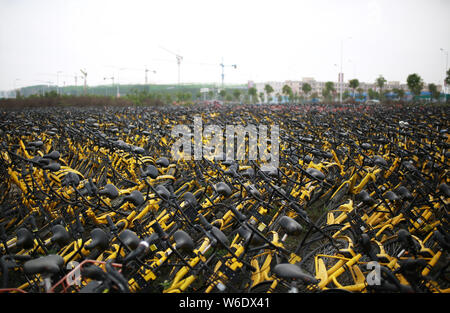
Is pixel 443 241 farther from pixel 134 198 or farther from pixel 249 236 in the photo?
pixel 134 198

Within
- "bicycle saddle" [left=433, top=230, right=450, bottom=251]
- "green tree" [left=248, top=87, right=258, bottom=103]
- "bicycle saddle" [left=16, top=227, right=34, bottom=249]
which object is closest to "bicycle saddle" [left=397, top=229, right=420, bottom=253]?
"bicycle saddle" [left=433, top=230, right=450, bottom=251]

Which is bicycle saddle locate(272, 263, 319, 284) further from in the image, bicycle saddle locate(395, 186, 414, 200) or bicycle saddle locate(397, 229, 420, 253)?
→ bicycle saddle locate(395, 186, 414, 200)

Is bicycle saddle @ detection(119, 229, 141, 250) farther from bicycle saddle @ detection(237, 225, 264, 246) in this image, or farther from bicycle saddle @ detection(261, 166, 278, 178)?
bicycle saddle @ detection(261, 166, 278, 178)

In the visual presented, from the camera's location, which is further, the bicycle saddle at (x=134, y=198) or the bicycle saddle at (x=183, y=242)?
the bicycle saddle at (x=134, y=198)

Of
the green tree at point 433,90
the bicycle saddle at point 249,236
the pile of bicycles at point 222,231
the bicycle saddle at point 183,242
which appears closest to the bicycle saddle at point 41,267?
the pile of bicycles at point 222,231

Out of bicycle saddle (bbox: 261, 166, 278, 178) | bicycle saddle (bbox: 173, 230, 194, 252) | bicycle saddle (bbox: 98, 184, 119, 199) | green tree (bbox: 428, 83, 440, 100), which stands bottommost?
bicycle saddle (bbox: 173, 230, 194, 252)

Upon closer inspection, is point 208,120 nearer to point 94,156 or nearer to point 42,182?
point 94,156

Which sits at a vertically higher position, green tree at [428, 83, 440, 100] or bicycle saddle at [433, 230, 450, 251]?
green tree at [428, 83, 440, 100]

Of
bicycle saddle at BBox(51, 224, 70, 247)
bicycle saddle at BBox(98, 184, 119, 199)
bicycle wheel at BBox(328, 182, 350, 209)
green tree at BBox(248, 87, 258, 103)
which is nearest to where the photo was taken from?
bicycle saddle at BBox(51, 224, 70, 247)

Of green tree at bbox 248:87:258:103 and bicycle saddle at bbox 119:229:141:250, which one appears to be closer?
bicycle saddle at bbox 119:229:141:250

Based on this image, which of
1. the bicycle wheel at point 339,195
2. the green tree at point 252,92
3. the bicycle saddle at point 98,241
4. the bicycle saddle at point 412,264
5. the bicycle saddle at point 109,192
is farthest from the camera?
the green tree at point 252,92

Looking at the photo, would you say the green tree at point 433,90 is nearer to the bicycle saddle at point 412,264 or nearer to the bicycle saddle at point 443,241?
the bicycle saddle at point 443,241

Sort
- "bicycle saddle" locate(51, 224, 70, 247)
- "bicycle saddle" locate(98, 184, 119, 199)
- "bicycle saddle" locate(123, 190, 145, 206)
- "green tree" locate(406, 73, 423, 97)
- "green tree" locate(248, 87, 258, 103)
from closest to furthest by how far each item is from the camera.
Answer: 1. "bicycle saddle" locate(51, 224, 70, 247)
2. "bicycle saddle" locate(123, 190, 145, 206)
3. "bicycle saddle" locate(98, 184, 119, 199)
4. "green tree" locate(406, 73, 423, 97)
5. "green tree" locate(248, 87, 258, 103)

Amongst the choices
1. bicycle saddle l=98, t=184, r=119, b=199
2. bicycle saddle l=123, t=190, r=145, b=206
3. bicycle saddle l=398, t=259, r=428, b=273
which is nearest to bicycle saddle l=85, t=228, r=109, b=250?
bicycle saddle l=123, t=190, r=145, b=206
